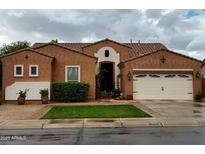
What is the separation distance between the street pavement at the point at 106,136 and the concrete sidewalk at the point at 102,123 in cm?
73

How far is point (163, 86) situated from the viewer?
2897 centimetres

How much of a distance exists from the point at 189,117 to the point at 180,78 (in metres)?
13.2

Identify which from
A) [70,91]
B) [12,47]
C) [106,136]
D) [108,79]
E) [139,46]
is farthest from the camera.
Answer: [12,47]

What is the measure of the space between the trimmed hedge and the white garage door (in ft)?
14.3

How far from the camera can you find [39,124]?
565 inches

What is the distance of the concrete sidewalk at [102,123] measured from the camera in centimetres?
1392

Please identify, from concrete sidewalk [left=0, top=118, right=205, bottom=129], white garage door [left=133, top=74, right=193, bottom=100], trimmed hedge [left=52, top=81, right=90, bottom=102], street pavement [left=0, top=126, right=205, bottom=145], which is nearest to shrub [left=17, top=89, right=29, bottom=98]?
trimmed hedge [left=52, top=81, right=90, bottom=102]

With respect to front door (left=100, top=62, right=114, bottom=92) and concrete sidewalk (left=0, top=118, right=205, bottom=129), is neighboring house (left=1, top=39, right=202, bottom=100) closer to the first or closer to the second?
front door (left=100, top=62, right=114, bottom=92)

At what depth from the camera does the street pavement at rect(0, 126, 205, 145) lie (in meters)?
9.98

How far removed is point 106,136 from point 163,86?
18.5 meters

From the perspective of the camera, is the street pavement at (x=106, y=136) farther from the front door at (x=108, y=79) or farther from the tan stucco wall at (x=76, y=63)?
the front door at (x=108, y=79)

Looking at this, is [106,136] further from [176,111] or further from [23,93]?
[23,93]

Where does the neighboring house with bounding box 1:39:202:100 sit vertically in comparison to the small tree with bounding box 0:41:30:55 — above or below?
below

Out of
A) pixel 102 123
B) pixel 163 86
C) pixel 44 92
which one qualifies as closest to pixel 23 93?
pixel 44 92
